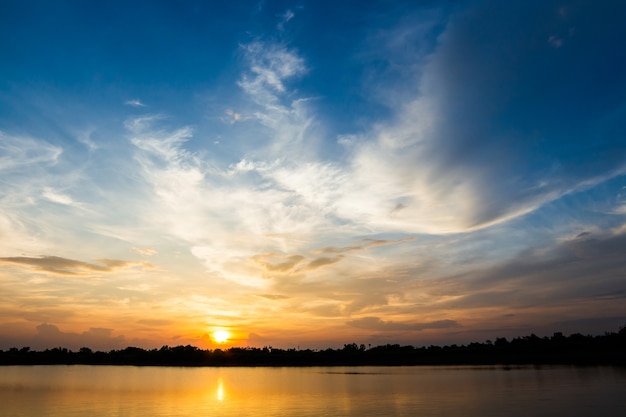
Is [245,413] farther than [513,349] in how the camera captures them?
No

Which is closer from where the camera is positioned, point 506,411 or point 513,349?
point 506,411

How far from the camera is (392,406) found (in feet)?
145

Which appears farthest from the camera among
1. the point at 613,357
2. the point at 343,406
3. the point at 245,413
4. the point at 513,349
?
the point at 513,349

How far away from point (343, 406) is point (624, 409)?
25478mm

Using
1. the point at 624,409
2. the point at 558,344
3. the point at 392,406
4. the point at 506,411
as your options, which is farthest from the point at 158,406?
the point at 558,344

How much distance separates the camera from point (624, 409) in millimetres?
38531

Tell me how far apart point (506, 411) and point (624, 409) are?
10.2 m

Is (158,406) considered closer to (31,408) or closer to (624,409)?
(31,408)

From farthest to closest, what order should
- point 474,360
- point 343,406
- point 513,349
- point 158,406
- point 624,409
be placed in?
point 513,349, point 474,360, point 158,406, point 343,406, point 624,409

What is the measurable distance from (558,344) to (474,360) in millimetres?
36042

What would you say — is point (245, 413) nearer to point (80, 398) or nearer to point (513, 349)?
point (80, 398)

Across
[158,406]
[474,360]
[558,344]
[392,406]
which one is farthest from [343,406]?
Answer: [558,344]

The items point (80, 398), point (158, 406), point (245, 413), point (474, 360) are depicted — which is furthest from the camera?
point (474, 360)

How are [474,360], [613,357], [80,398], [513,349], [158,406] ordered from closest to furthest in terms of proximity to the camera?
1. [158,406]
2. [80,398]
3. [613,357]
4. [474,360]
5. [513,349]
